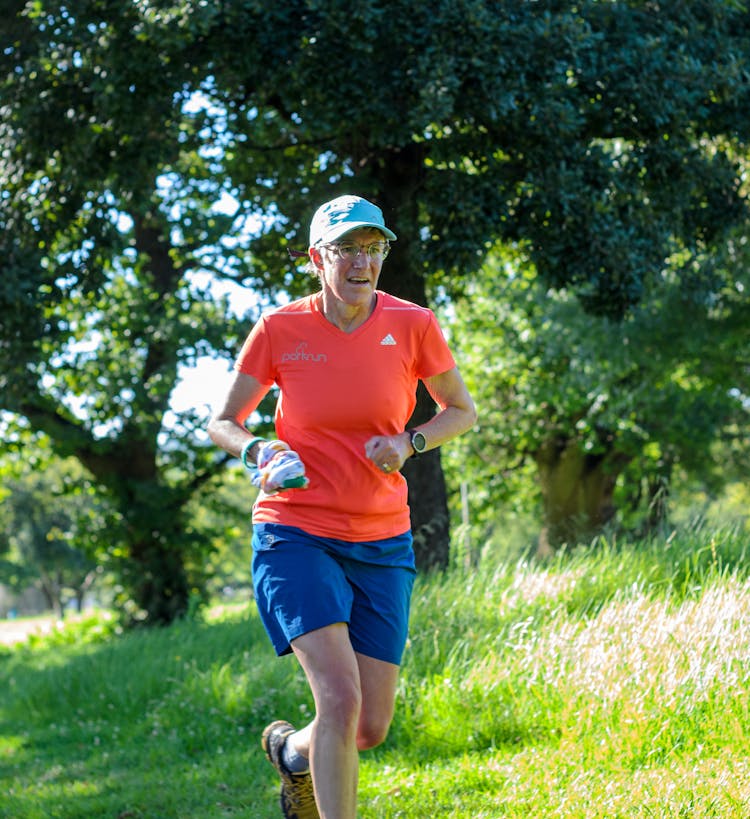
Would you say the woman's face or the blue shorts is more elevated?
the woman's face

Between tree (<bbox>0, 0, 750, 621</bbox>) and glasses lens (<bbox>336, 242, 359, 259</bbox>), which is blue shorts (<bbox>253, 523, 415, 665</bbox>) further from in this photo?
tree (<bbox>0, 0, 750, 621</bbox>)

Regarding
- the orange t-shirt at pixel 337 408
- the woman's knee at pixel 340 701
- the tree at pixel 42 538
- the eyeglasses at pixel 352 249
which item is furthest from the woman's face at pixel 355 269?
the tree at pixel 42 538

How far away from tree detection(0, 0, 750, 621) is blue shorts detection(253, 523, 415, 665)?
582cm

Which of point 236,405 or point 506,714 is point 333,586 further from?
point 506,714

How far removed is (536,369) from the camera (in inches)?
882

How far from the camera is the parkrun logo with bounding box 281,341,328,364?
4.02 meters

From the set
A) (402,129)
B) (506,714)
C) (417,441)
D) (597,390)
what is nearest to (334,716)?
(417,441)

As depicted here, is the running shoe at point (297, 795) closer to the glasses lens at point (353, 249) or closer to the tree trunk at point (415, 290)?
the glasses lens at point (353, 249)

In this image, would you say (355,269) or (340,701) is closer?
(340,701)

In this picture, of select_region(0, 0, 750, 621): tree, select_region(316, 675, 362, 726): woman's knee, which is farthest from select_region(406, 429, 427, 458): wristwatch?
select_region(0, 0, 750, 621): tree

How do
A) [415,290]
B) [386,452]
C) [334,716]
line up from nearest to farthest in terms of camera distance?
[334,716], [386,452], [415,290]

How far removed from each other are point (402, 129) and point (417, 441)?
6193 mm

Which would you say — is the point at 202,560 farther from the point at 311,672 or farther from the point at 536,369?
the point at 311,672

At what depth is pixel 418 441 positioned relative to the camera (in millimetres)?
3973
